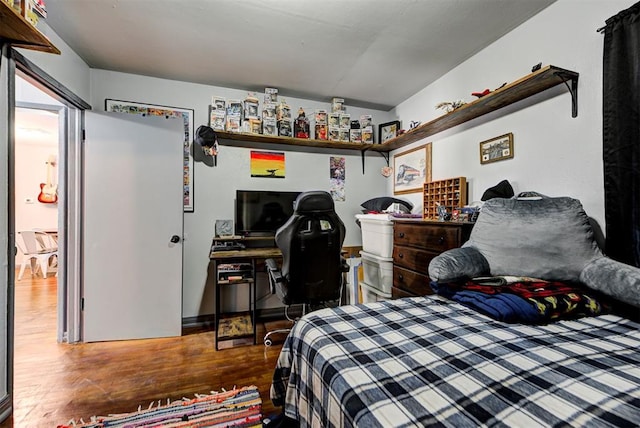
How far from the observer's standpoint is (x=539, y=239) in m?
1.42

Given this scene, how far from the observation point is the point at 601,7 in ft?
4.92

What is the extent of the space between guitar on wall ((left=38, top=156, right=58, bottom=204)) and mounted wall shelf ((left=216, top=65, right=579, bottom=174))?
4773 millimetres

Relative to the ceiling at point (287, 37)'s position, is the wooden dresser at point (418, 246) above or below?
below

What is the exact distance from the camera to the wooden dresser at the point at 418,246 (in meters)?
1.86

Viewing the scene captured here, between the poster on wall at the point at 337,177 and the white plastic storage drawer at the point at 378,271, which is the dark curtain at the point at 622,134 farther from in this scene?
the poster on wall at the point at 337,177

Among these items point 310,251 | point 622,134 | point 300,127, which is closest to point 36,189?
point 300,127

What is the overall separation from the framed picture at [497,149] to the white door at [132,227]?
266 centimetres

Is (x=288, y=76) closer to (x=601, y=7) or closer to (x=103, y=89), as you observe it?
(x=103, y=89)

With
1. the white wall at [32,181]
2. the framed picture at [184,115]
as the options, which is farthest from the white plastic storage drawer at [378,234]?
the white wall at [32,181]

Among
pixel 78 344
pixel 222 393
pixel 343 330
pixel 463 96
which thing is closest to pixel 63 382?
pixel 78 344

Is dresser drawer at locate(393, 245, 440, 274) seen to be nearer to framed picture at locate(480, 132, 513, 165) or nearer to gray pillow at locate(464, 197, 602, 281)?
gray pillow at locate(464, 197, 602, 281)

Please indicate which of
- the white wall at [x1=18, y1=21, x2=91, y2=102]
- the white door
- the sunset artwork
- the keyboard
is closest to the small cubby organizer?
the sunset artwork

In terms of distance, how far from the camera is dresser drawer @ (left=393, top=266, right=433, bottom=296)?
6.72 ft

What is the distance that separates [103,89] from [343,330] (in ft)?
10.3
